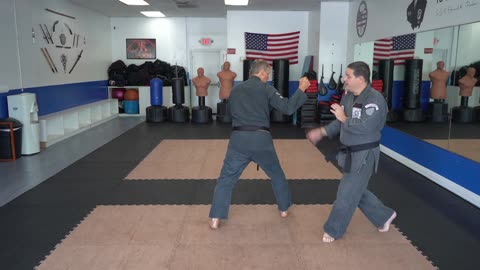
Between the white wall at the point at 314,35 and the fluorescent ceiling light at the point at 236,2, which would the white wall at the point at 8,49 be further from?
the white wall at the point at 314,35

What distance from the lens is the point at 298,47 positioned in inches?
434

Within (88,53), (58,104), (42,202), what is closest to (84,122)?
(58,104)

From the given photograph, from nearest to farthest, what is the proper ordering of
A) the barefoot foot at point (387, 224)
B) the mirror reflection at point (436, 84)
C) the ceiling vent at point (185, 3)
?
the barefoot foot at point (387, 224) → the mirror reflection at point (436, 84) → the ceiling vent at point (185, 3)

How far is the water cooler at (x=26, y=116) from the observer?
6.51 metres

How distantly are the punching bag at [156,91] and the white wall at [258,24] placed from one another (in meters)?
2.05

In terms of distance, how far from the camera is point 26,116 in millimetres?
6562

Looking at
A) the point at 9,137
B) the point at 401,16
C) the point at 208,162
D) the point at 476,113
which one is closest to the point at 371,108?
the point at 476,113

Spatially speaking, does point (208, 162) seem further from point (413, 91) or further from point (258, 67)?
point (413, 91)

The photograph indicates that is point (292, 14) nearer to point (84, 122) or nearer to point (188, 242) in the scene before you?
point (84, 122)

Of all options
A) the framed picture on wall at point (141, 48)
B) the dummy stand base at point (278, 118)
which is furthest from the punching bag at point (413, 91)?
the framed picture on wall at point (141, 48)

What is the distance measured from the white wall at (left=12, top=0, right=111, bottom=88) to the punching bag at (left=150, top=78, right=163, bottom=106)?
1.62 metres

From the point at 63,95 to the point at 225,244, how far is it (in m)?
6.99

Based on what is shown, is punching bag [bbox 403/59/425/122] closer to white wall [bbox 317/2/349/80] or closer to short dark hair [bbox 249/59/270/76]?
short dark hair [bbox 249/59/270/76]

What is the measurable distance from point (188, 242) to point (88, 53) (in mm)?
8415
